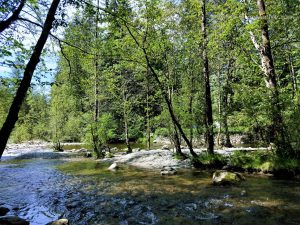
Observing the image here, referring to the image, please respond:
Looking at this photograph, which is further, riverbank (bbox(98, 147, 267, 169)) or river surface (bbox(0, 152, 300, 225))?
riverbank (bbox(98, 147, 267, 169))

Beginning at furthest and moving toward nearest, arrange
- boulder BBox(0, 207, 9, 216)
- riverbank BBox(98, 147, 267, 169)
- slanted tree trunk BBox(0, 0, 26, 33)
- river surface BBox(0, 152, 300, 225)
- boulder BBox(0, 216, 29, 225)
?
riverbank BBox(98, 147, 267, 169) < boulder BBox(0, 207, 9, 216) < slanted tree trunk BBox(0, 0, 26, 33) < river surface BBox(0, 152, 300, 225) < boulder BBox(0, 216, 29, 225)

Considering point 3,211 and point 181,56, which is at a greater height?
point 181,56

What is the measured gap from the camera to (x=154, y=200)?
817cm

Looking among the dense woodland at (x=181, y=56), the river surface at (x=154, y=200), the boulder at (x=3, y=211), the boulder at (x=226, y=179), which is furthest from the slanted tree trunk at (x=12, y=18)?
the boulder at (x=226, y=179)

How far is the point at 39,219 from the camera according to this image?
22.6ft

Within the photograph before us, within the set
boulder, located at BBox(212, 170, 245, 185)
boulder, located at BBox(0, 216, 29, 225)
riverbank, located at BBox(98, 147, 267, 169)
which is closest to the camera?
boulder, located at BBox(0, 216, 29, 225)

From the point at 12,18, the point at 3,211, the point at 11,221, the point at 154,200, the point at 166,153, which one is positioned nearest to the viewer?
the point at 11,221

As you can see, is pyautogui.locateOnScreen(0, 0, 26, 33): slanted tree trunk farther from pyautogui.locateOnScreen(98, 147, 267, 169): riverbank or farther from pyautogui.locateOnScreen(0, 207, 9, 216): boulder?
pyautogui.locateOnScreen(98, 147, 267, 169): riverbank

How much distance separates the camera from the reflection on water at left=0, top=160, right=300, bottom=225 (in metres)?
6.49

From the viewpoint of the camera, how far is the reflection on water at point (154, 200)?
21.3 feet

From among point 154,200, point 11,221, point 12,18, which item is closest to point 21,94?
point 12,18

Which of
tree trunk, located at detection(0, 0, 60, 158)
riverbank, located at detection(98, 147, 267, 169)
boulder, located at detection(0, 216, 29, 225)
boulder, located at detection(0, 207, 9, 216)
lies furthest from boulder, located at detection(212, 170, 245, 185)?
tree trunk, located at detection(0, 0, 60, 158)

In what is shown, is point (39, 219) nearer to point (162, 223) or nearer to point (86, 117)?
point (162, 223)

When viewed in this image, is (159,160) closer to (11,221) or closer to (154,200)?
(154,200)
